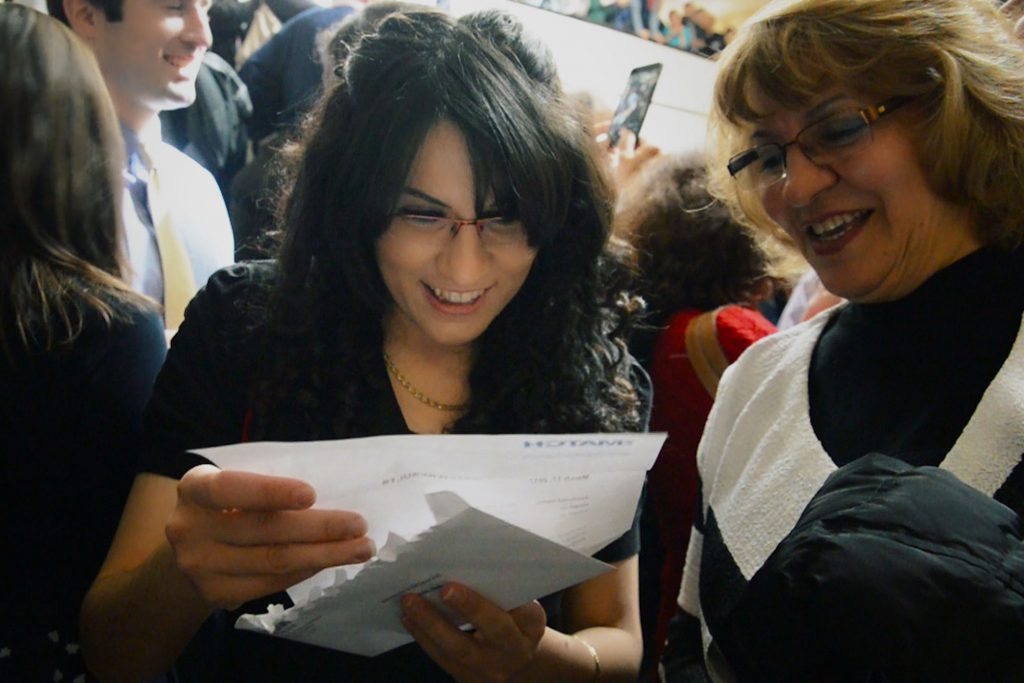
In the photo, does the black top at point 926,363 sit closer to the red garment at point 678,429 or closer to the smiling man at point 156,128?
the red garment at point 678,429

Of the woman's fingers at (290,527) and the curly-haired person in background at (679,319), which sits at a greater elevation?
the woman's fingers at (290,527)

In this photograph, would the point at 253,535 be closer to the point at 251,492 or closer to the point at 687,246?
the point at 251,492

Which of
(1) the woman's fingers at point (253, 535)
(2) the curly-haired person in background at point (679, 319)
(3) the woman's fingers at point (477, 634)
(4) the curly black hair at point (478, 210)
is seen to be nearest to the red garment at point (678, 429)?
(2) the curly-haired person in background at point (679, 319)

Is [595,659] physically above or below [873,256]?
below

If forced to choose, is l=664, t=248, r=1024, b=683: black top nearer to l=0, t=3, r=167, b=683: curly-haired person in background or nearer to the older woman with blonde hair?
the older woman with blonde hair

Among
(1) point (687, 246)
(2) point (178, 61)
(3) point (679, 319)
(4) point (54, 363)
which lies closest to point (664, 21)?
(1) point (687, 246)

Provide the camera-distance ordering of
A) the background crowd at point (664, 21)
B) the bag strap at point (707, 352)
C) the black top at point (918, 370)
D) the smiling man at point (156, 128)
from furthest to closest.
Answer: the background crowd at point (664, 21) < the bag strap at point (707, 352) < the smiling man at point (156, 128) < the black top at point (918, 370)

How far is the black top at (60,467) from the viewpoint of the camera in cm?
119

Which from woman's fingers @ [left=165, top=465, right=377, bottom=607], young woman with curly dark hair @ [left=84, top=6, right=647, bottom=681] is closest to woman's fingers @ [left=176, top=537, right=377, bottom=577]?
woman's fingers @ [left=165, top=465, right=377, bottom=607]

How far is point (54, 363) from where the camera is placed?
119 centimetres

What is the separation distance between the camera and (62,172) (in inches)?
51.6

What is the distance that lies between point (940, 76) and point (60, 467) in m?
1.32

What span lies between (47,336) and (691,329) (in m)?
1.35

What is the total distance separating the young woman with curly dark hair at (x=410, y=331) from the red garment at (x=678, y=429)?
0.67 metres
